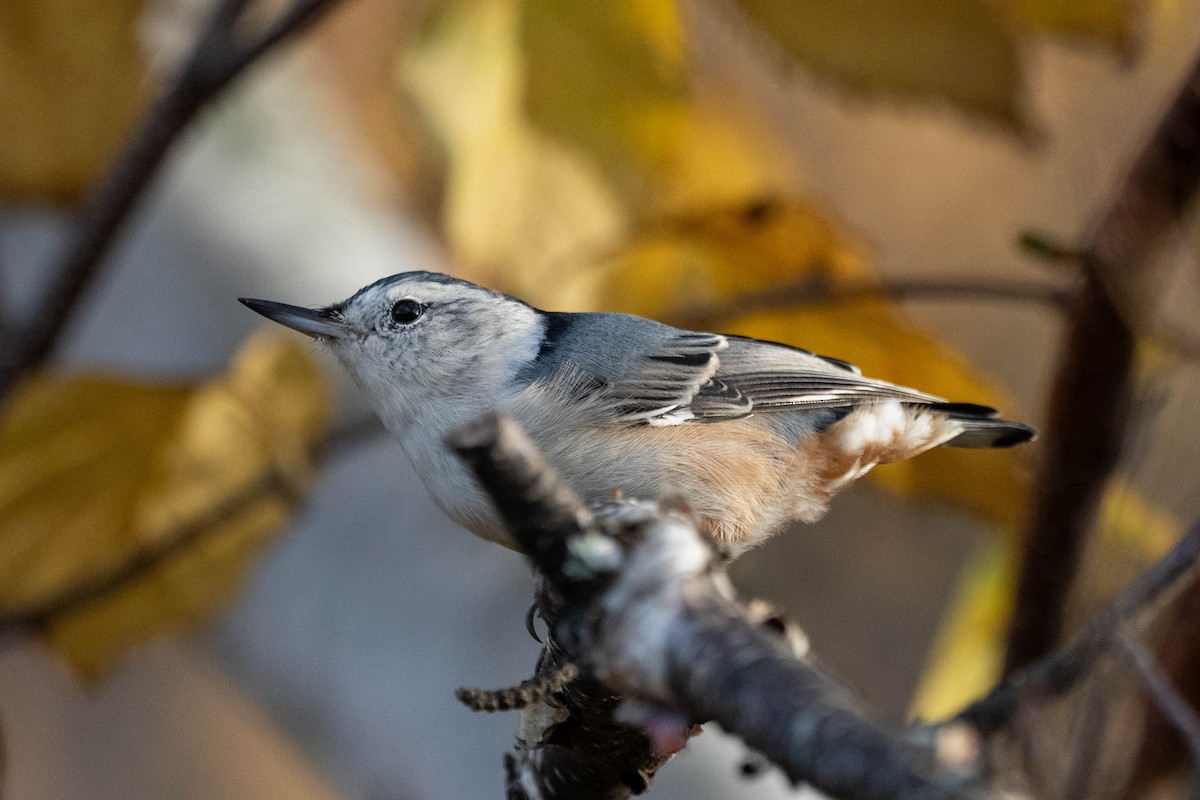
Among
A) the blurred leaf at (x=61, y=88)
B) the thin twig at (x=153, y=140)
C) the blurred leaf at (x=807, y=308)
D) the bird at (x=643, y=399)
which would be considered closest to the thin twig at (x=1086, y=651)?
the bird at (x=643, y=399)

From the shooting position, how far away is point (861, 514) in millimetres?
1587

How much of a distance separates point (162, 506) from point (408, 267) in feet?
1.20

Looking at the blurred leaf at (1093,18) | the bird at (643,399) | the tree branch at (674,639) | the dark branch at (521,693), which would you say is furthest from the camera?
the blurred leaf at (1093,18)

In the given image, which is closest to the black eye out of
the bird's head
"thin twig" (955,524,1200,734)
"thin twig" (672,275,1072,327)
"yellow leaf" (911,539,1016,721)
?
the bird's head

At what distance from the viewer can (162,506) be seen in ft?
2.73

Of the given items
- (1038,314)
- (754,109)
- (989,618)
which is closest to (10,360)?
(989,618)

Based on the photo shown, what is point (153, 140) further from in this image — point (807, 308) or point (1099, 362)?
point (1099, 362)

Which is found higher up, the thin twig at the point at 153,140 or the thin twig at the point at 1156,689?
the thin twig at the point at 153,140

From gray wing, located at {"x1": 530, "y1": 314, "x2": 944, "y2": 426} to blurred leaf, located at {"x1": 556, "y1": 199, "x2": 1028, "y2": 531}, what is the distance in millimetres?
103

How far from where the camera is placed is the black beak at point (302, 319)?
1.77ft

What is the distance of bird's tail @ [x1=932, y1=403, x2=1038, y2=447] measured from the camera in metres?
0.58

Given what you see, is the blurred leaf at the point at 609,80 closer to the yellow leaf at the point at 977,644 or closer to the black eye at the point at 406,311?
the black eye at the point at 406,311

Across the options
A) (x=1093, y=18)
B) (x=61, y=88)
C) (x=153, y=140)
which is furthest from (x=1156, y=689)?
(x=61, y=88)

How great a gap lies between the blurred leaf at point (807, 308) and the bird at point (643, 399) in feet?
0.27
